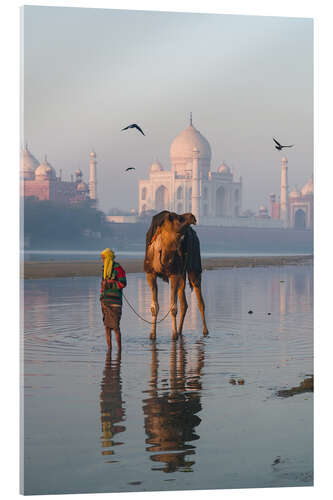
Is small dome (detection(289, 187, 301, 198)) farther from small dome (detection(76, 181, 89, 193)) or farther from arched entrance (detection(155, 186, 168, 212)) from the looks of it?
small dome (detection(76, 181, 89, 193))

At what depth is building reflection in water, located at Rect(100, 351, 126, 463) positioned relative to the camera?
6.36m

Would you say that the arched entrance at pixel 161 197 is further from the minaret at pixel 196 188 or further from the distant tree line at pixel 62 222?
the distant tree line at pixel 62 222

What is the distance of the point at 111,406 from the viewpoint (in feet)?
24.6

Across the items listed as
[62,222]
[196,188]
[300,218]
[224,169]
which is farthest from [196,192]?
[62,222]

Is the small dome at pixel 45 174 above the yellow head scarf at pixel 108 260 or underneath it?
above

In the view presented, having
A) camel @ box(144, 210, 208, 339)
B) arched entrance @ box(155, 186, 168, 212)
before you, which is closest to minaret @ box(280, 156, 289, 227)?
arched entrance @ box(155, 186, 168, 212)

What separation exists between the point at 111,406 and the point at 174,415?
670 mm

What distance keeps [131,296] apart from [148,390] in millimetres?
12331

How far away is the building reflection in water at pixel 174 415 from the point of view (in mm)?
6004

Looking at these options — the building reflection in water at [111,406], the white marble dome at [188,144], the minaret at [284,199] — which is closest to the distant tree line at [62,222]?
the white marble dome at [188,144]

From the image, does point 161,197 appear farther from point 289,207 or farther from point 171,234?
point 171,234

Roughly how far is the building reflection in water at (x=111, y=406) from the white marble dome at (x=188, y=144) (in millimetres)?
82474

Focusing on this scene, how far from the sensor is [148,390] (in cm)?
820
